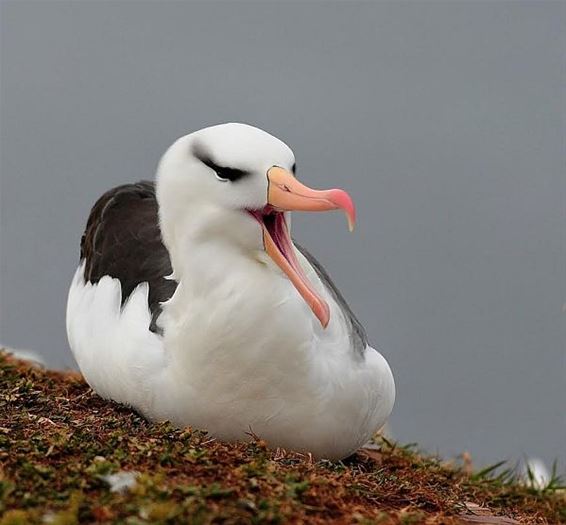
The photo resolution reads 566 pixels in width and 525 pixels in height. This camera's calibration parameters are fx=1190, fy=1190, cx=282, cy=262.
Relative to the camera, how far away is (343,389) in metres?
5.43

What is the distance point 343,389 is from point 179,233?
1029 millimetres

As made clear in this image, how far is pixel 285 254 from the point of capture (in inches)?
206

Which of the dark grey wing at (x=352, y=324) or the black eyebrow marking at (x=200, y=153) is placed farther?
the dark grey wing at (x=352, y=324)

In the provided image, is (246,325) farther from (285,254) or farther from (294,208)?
(294,208)

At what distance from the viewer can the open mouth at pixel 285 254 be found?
16.6 ft

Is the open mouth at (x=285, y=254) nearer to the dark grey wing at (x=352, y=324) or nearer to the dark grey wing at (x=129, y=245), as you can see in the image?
the dark grey wing at (x=352, y=324)

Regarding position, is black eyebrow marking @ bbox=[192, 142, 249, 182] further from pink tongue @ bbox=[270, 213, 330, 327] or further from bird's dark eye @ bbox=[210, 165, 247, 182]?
pink tongue @ bbox=[270, 213, 330, 327]

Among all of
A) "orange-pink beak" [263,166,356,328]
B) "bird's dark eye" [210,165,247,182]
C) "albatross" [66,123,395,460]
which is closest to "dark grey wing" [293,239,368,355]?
"albatross" [66,123,395,460]

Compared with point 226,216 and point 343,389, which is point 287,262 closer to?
point 226,216

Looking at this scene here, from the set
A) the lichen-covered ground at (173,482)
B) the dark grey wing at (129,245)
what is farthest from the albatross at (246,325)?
the dark grey wing at (129,245)

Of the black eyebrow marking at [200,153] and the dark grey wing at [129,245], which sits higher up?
the black eyebrow marking at [200,153]

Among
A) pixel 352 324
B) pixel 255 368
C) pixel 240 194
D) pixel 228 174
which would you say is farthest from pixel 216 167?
pixel 352 324

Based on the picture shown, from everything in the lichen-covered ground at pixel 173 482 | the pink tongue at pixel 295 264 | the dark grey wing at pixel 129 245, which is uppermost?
the pink tongue at pixel 295 264

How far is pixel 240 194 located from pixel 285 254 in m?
0.35
